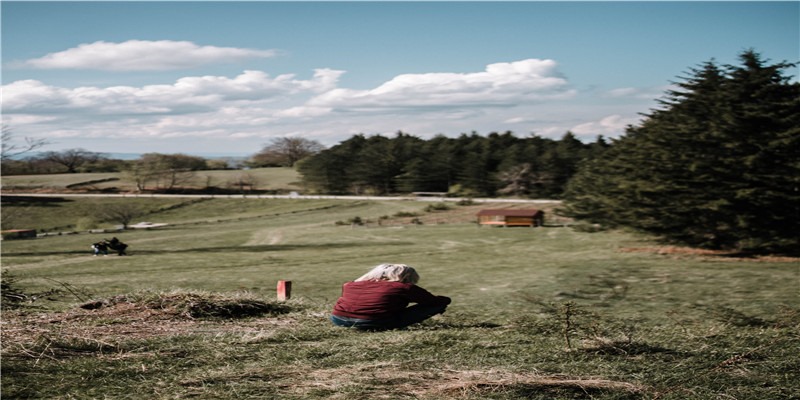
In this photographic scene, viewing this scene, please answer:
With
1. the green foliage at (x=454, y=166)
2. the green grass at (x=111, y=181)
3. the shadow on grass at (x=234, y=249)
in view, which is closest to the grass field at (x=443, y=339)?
the shadow on grass at (x=234, y=249)

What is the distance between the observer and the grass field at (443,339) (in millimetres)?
6227

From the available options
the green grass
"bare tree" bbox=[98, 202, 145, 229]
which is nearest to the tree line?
"bare tree" bbox=[98, 202, 145, 229]

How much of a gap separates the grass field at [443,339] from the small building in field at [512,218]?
18872 millimetres

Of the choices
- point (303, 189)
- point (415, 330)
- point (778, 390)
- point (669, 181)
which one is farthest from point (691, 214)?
point (303, 189)

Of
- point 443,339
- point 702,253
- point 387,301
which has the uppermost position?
point 387,301

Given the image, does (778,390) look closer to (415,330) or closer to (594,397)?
(594,397)

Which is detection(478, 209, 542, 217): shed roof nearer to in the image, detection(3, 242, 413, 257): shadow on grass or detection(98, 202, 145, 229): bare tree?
detection(3, 242, 413, 257): shadow on grass

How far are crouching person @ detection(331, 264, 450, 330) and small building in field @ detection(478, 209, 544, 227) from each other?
3387cm

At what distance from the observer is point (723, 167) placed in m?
23.5

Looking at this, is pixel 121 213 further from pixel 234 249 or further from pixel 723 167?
pixel 723 167

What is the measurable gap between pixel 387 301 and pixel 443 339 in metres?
0.93

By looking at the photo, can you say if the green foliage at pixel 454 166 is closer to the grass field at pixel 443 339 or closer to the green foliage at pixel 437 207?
the green foliage at pixel 437 207

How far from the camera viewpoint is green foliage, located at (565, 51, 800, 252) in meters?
22.9

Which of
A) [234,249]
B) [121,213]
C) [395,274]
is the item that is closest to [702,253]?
[395,274]
